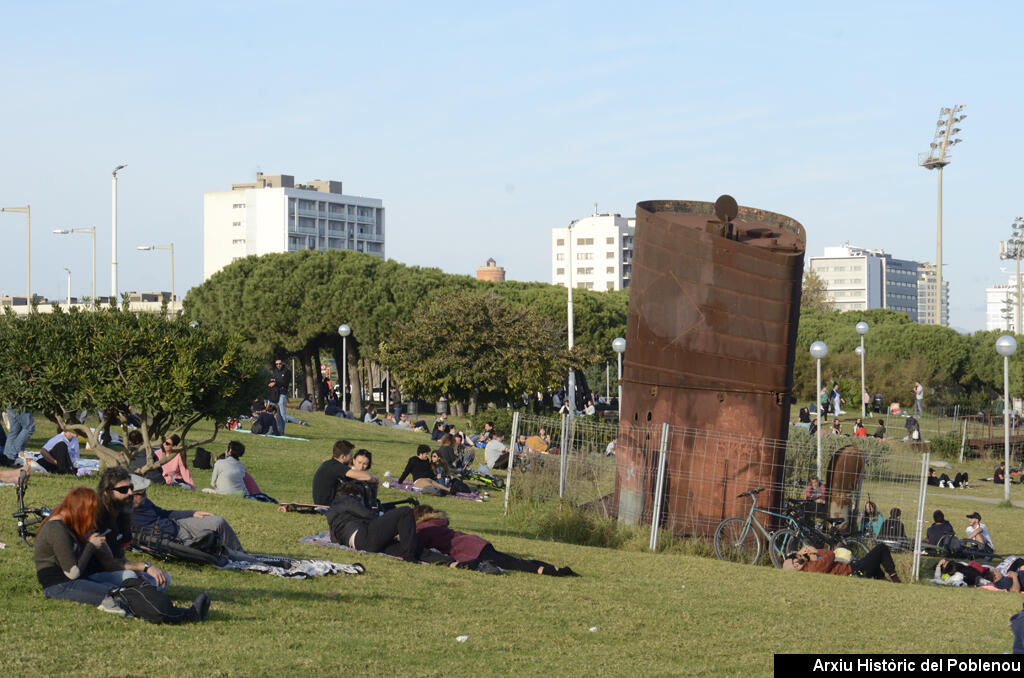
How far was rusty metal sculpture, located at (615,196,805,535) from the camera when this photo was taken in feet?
43.5

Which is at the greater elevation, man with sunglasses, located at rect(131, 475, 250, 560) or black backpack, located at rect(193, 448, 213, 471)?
man with sunglasses, located at rect(131, 475, 250, 560)

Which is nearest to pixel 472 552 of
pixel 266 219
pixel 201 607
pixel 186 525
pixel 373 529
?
pixel 373 529

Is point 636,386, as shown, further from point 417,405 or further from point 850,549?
point 417,405

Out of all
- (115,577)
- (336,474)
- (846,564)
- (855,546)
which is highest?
(336,474)

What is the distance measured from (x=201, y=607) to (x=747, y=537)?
7293 mm

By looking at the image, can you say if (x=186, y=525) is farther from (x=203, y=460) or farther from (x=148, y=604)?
(x=203, y=460)

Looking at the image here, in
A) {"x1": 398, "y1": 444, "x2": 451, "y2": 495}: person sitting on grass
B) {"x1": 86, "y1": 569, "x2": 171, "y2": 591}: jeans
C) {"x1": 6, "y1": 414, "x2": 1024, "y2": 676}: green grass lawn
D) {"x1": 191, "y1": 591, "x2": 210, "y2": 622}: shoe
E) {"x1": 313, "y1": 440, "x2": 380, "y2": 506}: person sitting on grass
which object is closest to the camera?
{"x1": 6, "y1": 414, "x2": 1024, "y2": 676}: green grass lawn

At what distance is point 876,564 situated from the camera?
12242 mm

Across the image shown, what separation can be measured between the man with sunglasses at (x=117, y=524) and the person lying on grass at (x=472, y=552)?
3057 millimetres

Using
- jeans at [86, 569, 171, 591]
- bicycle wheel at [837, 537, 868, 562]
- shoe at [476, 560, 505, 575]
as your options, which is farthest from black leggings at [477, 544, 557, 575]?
bicycle wheel at [837, 537, 868, 562]

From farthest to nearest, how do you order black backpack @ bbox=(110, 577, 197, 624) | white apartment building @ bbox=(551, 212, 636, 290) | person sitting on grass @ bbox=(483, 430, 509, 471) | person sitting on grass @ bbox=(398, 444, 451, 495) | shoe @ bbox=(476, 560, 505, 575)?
white apartment building @ bbox=(551, 212, 636, 290) < person sitting on grass @ bbox=(483, 430, 509, 471) < person sitting on grass @ bbox=(398, 444, 451, 495) < shoe @ bbox=(476, 560, 505, 575) < black backpack @ bbox=(110, 577, 197, 624)

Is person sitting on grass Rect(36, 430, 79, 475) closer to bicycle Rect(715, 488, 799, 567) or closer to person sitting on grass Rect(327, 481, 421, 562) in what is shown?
person sitting on grass Rect(327, 481, 421, 562)

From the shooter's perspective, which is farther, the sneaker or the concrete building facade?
the concrete building facade

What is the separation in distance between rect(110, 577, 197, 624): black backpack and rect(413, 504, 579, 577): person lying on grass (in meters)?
3.28
